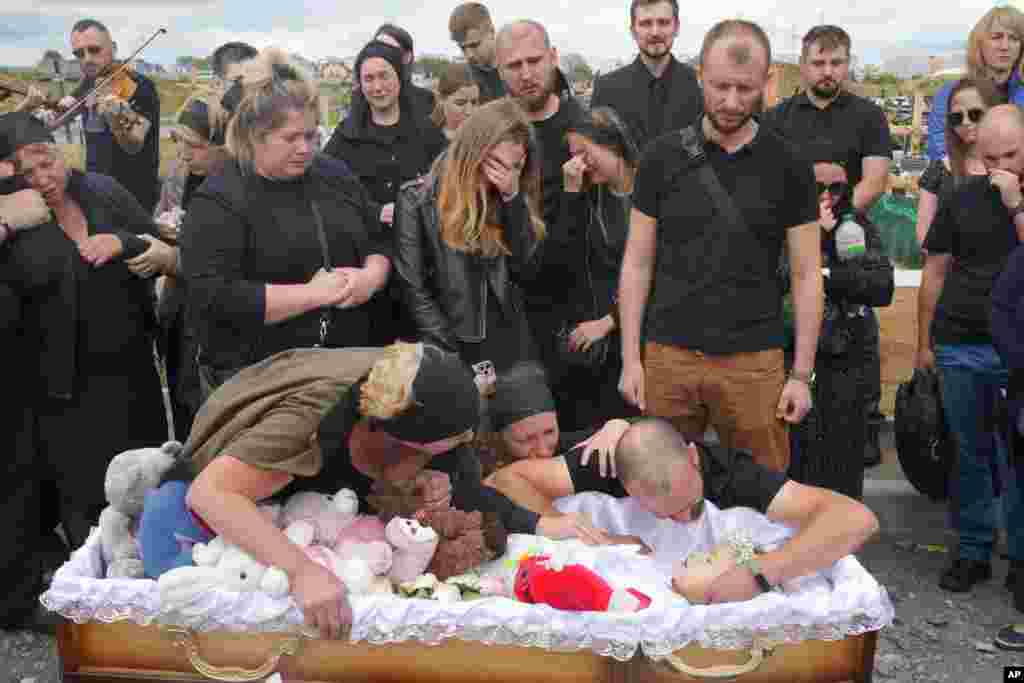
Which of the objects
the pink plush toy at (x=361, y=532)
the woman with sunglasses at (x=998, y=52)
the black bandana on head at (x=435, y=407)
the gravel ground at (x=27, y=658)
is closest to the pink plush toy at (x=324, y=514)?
the pink plush toy at (x=361, y=532)

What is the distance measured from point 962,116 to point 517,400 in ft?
6.52

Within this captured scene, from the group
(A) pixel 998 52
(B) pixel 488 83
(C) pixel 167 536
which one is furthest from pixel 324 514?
(A) pixel 998 52

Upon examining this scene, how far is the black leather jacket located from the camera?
324 centimetres

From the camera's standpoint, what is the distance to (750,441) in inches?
123

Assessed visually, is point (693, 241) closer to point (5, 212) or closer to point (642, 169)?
point (642, 169)

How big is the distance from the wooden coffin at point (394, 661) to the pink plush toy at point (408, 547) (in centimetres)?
24

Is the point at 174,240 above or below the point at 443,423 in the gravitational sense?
above

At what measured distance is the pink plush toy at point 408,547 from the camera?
2.41 metres

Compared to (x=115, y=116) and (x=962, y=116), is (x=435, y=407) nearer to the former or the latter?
(x=962, y=116)

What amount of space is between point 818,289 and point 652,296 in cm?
50

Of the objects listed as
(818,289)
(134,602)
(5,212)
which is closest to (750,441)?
(818,289)

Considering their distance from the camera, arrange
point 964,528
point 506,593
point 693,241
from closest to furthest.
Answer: point 506,593 → point 693,241 → point 964,528

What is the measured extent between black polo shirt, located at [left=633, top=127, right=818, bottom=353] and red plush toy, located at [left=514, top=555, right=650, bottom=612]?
0.97m

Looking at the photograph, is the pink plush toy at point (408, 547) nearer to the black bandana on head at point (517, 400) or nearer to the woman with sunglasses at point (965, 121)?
the black bandana on head at point (517, 400)
